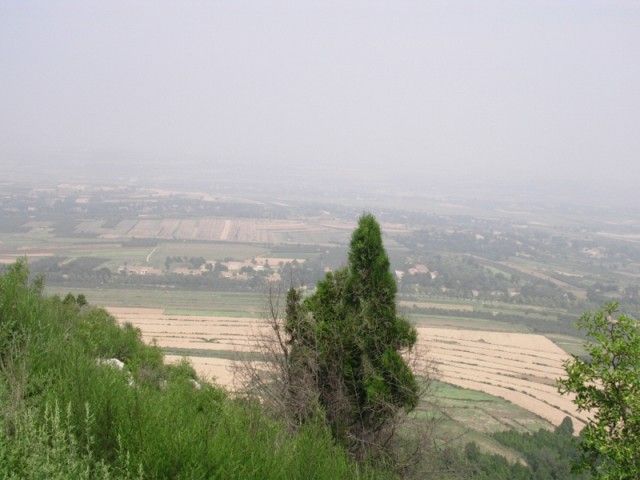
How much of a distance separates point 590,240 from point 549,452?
74.7 m

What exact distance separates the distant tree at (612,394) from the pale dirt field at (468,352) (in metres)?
16.5

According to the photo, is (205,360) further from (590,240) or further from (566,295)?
(590,240)

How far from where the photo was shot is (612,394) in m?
5.16

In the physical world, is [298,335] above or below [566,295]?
above

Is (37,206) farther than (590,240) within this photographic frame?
No

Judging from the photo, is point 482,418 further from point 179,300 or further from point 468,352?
point 179,300

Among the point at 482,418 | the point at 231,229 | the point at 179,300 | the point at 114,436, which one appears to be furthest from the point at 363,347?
the point at 231,229

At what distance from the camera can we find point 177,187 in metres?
117

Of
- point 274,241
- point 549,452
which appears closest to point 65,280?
point 274,241

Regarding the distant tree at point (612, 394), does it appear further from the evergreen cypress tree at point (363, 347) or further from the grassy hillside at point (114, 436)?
the evergreen cypress tree at point (363, 347)

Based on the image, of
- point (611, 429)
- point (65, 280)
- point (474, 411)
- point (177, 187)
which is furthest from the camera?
point (177, 187)

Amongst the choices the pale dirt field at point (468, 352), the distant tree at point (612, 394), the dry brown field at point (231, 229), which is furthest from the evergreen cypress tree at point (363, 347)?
the dry brown field at point (231, 229)

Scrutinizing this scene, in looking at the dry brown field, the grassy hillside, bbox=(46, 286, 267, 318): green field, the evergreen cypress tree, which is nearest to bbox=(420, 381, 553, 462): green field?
the evergreen cypress tree

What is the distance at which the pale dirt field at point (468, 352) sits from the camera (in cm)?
2441
